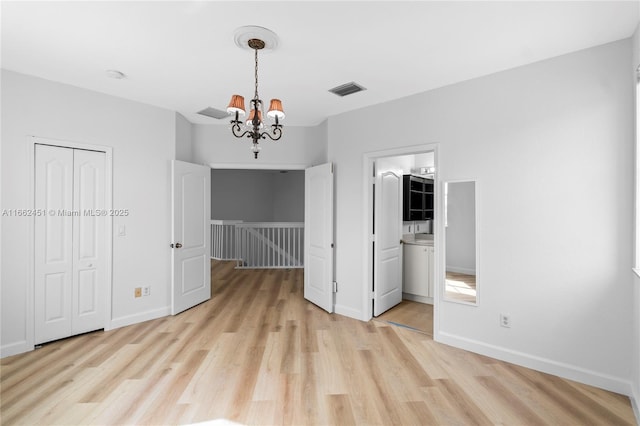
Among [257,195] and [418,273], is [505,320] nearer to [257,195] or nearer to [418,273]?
[418,273]

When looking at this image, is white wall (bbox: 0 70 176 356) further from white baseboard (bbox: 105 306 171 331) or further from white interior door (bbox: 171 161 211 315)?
white interior door (bbox: 171 161 211 315)

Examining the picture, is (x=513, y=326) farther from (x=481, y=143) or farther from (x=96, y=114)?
(x=96, y=114)

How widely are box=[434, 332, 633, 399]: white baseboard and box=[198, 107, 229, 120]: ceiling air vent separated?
3879mm

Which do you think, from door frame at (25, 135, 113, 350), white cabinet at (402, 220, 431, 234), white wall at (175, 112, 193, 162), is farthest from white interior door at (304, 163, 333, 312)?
door frame at (25, 135, 113, 350)

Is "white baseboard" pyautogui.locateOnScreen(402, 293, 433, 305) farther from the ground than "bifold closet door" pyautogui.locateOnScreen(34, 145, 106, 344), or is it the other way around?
"bifold closet door" pyautogui.locateOnScreen(34, 145, 106, 344)

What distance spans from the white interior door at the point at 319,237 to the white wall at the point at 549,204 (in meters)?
1.44

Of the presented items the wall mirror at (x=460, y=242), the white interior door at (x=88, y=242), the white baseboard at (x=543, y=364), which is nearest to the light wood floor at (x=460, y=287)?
the wall mirror at (x=460, y=242)

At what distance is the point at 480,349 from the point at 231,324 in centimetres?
277

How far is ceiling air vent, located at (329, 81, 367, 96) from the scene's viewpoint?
3.23m

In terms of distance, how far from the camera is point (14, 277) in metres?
2.93

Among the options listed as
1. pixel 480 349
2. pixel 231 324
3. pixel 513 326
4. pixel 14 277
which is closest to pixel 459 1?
pixel 513 326

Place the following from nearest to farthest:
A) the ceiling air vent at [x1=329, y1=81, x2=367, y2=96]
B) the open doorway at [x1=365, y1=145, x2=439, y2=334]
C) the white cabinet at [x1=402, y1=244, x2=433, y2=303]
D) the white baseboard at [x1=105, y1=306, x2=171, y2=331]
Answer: the ceiling air vent at [x1=329, y1=81, x2=367, y2=96] → the white baseboard at [x1=105, y1=306, x2=171, y2=331] → the open doorway at [x1=365, y1=145, x2=439, y2=334] → the white cabinet at [x1=402, y1=244, x2=433, y2=303]

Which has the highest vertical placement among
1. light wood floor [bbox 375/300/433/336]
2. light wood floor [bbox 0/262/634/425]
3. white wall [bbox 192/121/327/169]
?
white wall [bbox 192/121/327/169]

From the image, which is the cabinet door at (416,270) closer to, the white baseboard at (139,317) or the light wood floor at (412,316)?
the light wood floor at (412,316)
